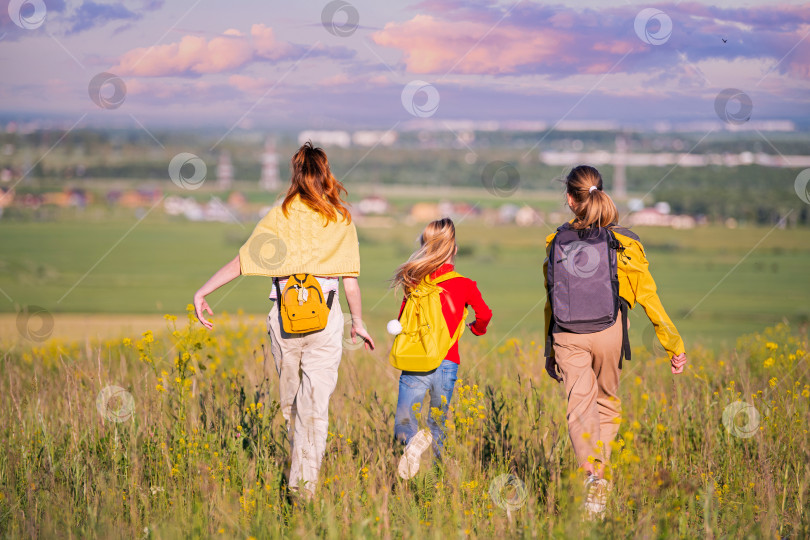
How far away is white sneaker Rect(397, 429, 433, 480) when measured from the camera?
15.2 ft

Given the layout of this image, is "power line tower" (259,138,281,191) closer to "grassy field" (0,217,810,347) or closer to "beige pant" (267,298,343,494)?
"grassy field" (0,217,810,347)

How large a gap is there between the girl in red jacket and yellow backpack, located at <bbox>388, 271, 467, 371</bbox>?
48mm

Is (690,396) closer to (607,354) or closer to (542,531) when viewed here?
(607,354)

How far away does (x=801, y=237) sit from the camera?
60.9 metres

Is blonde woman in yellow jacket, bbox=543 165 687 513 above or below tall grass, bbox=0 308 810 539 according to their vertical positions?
above

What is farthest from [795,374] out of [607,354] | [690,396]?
[607,354]

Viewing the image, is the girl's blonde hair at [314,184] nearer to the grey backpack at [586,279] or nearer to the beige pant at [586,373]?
the grey backpack at [586,279]

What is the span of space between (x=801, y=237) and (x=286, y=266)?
63415mm

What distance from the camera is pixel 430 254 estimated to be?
16.1 feet

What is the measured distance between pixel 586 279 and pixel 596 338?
1.09 feet

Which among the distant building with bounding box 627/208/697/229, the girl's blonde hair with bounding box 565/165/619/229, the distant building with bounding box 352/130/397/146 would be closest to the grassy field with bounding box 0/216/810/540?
the girl's blonde hair with bounding box 565/165/619/229

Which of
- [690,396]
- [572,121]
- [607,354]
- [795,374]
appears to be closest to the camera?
[607,354]

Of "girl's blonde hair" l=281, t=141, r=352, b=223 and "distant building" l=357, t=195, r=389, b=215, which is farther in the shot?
"distant building" l=357, t=195, r=389, b=215

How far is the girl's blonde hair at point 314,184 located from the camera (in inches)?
180
